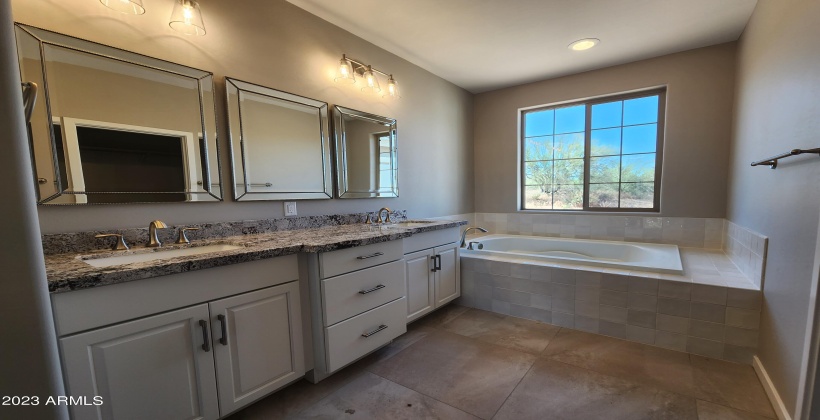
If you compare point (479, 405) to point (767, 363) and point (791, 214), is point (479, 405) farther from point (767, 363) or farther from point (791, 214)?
point (791, 214)

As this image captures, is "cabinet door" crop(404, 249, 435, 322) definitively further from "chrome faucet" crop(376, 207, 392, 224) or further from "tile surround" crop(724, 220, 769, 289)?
"tile surround" crop(724, 220, 769, 289)

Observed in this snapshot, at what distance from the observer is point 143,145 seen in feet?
4.68

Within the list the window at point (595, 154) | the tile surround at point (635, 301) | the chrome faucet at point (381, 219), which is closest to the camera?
the tile surround at point (635, 301)

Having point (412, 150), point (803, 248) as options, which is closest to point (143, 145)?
point (412, 150)

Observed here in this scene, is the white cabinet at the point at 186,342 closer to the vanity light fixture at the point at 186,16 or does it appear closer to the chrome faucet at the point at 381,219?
the chrome faucet at the point at 381,219

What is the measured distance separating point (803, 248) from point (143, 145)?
9.60ft

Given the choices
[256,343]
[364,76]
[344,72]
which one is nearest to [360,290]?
[256,343]

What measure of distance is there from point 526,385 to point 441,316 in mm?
996

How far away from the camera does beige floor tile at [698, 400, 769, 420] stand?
1361mm

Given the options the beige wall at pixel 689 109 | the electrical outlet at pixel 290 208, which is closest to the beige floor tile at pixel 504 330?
the electrical outlet at pixel 290 208

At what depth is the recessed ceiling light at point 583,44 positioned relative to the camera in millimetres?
2451

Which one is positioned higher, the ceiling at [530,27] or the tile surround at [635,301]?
the ceiling at [530,27]

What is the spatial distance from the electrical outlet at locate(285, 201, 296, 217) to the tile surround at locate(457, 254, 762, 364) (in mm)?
1531

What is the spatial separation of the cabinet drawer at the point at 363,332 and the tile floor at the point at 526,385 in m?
0.16
